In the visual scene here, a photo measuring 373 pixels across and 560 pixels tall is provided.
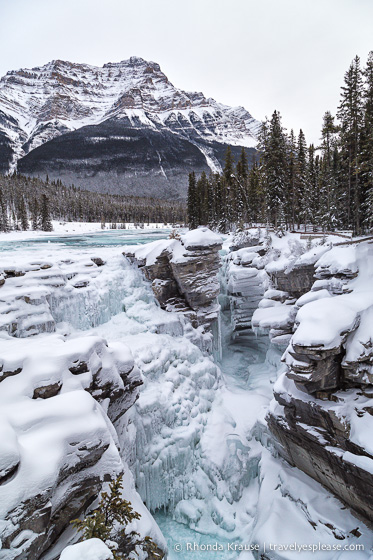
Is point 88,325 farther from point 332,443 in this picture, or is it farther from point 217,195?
point 217,195

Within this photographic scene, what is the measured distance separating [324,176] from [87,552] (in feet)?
122

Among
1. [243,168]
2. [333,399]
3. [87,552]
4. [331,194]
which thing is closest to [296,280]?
[333,399]

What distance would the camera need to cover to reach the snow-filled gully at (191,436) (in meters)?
7.89

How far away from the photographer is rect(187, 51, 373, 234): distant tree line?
19.8 m

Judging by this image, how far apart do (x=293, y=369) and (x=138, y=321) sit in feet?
27.9

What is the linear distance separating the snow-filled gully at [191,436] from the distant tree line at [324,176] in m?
15.3

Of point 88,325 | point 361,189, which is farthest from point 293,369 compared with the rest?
point 361,189

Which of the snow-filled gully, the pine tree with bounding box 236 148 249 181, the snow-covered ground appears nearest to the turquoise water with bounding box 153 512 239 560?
the snow-filled gully

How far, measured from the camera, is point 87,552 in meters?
2.89

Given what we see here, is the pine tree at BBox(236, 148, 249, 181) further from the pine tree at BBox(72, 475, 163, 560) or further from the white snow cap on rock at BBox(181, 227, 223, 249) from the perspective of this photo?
the pine tree at BBox(72, 475, 163, 560)

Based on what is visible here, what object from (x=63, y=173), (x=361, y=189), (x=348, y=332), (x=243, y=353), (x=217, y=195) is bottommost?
(x=243, y=353)

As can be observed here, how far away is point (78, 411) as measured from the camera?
470cm

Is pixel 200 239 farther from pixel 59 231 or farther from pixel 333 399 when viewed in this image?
pixel 59 231

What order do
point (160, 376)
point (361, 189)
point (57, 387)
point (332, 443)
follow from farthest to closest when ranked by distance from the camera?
point (361, 189), point (160, 376), point (332, 443), point (57, 387)
